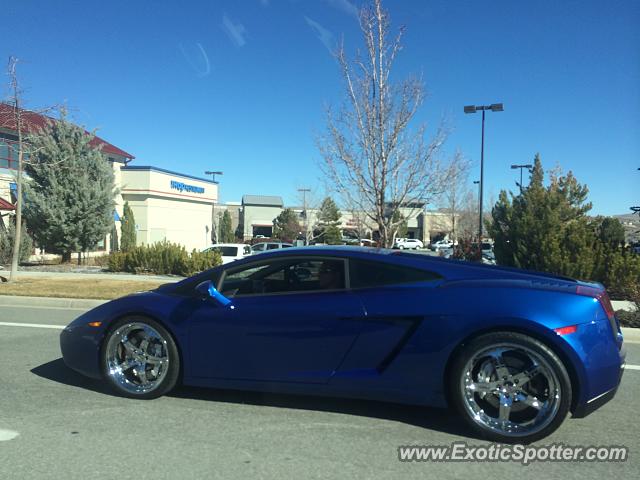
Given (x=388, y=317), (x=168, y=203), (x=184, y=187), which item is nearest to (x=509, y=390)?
(x=388, y=317)

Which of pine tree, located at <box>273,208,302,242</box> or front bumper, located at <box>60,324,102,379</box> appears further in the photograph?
pine tree, located at <box>273,208,302,242</box>

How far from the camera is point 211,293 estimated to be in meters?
4.26

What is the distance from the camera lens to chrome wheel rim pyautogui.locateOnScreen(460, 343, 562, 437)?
362 cm

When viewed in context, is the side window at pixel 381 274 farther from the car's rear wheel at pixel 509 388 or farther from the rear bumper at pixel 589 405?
the rear bumper at pixel 589 405

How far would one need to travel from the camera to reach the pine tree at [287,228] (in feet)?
175

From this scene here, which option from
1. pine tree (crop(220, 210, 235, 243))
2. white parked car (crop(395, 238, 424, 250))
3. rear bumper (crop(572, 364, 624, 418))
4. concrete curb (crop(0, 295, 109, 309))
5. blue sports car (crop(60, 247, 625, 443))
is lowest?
concrete curb (crop(0, 295, 109, 309))

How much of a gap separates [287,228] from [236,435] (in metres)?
50.2

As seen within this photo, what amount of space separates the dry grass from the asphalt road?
6392 millimetres

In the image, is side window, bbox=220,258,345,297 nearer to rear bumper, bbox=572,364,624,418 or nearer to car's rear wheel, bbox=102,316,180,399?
car's rear wheel, bbox=102,316,180,399

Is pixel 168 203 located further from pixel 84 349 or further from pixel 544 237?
pixel 84 349

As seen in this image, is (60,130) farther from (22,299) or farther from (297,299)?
(297,299)

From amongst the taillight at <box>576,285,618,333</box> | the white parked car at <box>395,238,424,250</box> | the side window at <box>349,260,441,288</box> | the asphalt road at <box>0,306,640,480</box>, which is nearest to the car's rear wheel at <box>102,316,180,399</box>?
the asphalt road at <box>0,306,640,480</box>

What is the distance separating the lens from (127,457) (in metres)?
3.38

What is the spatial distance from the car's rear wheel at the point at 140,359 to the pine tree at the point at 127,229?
1078 inches
